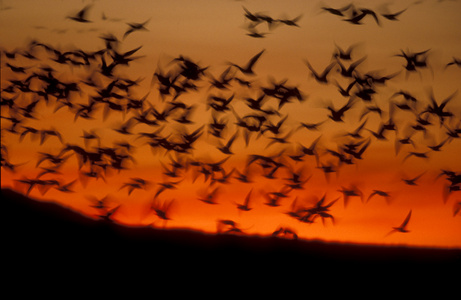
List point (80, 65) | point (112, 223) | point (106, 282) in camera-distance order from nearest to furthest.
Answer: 1. point (106, 282)
2. point (112, 223)
3. point (80, 65)

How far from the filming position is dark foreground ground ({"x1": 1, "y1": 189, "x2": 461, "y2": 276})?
6336mm

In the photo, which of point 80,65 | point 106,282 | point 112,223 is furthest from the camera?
point 80,65

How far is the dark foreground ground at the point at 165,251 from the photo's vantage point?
20.8ft

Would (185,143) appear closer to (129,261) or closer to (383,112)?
(129,261)

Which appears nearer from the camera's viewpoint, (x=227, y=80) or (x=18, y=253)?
(x=18, y=253)

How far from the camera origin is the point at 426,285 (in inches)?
244

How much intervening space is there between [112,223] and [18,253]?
88cm

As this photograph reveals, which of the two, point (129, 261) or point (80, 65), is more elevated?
point (80, 65)

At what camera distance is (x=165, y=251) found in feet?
21.2

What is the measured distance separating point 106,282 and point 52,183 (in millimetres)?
1427

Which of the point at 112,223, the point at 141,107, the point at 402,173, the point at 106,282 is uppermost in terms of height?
the point at 141,107

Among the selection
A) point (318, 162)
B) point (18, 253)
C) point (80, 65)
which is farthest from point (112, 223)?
point (318, 162)

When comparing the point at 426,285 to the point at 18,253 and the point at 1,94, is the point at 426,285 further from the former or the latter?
the point at 1,94

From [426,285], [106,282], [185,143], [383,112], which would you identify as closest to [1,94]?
[185,143]
